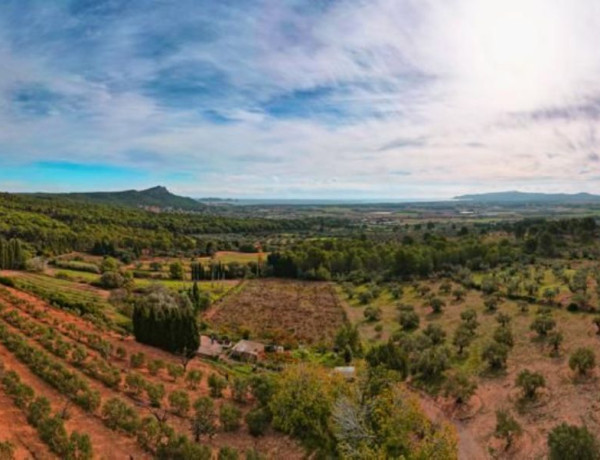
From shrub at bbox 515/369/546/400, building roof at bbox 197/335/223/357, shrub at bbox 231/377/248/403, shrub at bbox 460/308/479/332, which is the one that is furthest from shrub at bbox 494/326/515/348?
building roof at bbox 197/335/223/357

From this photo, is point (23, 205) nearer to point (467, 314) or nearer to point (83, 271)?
point (83, 271)

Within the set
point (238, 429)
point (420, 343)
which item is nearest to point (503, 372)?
point (420, 343)

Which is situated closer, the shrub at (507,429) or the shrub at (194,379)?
the shrub at (507,429)

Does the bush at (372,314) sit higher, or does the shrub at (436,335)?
the shrub at (436,335)

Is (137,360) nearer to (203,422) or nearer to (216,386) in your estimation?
(216,386)

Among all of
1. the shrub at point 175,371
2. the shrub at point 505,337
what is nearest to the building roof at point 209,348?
the shrub at point 175,371

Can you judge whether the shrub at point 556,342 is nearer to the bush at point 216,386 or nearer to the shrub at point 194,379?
the bush at point 216,386
